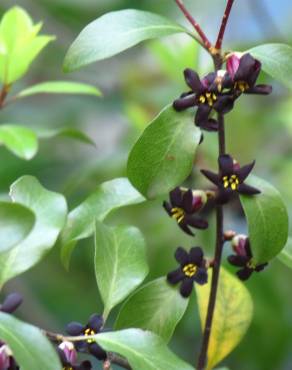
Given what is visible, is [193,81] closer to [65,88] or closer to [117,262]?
[117,262]

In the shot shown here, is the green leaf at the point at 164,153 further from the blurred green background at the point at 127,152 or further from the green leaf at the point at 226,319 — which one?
the blurred green background at the point at 127,152

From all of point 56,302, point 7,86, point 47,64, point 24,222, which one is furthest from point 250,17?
point 24,222

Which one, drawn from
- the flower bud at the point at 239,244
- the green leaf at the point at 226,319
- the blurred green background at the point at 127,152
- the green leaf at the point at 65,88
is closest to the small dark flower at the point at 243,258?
the flower bud at the point at 239,244

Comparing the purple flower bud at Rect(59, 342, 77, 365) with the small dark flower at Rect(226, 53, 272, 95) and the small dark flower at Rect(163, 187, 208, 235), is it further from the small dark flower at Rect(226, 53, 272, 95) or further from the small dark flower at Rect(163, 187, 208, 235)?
the small dark flower at Rect(226, 53, 272, 95)

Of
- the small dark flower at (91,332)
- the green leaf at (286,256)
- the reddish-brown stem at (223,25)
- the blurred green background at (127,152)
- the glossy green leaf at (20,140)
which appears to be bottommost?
the blurred green background at (127,152)

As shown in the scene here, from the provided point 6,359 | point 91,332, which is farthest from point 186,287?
point 6,359
